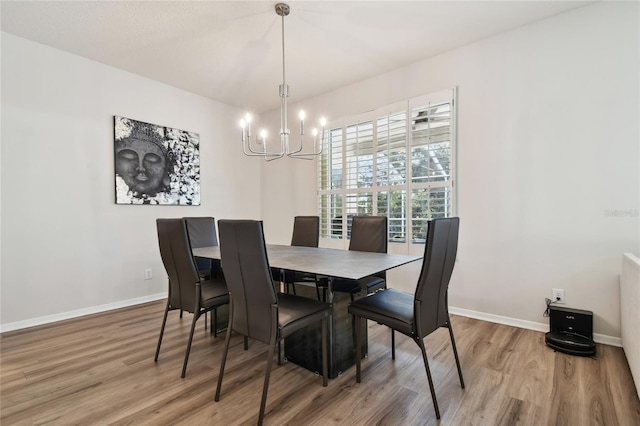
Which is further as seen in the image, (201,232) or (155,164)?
(155,164)

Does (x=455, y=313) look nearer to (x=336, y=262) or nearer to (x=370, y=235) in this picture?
(x=370, y=235)

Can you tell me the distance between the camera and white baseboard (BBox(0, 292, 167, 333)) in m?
2.82

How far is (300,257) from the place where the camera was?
2.29 meters

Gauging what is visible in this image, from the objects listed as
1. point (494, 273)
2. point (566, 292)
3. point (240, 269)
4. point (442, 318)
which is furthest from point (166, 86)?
point (566, 292)

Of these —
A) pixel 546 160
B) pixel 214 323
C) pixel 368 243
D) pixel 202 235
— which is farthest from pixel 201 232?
pixel 546 160

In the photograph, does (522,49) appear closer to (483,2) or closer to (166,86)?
(483,2)

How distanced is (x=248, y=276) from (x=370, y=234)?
56.8 inches

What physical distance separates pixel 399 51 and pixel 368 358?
2934mm

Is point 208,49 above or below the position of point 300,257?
above

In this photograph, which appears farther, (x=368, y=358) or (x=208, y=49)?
(x=208, y=49)

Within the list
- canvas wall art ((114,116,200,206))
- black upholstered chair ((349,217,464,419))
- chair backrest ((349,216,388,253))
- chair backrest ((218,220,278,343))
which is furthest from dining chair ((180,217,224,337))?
black upholstered chair ((349,217,464,419))

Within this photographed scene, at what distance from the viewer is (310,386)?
1833mm

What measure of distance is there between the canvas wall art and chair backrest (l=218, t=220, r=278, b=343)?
8.39 feet

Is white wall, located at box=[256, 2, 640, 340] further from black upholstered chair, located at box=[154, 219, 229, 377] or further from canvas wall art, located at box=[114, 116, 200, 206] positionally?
canvas wall art, located at box=[114, 116, 200, 206]
